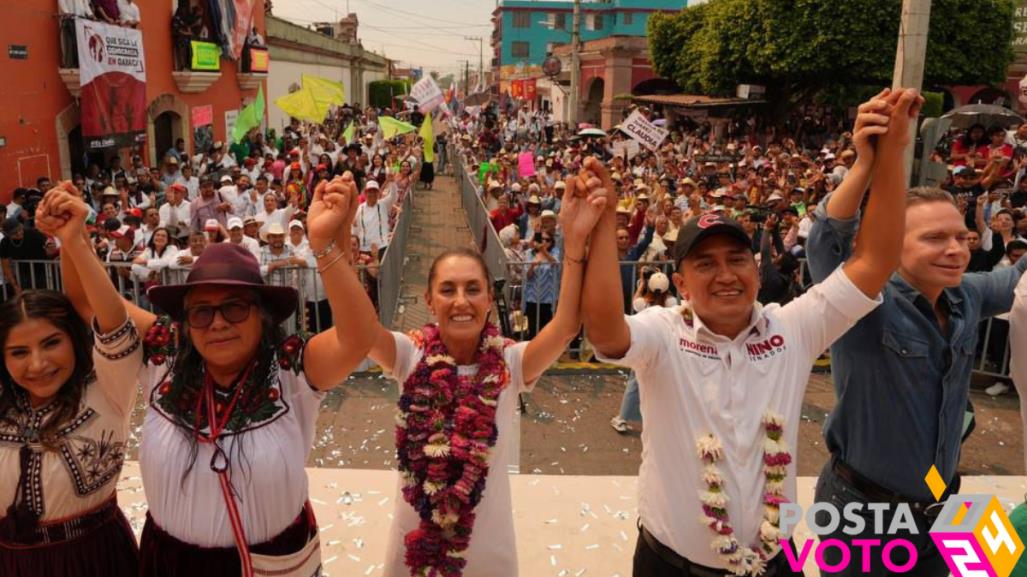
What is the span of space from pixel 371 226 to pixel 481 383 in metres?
7.41

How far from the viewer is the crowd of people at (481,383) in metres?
2.13

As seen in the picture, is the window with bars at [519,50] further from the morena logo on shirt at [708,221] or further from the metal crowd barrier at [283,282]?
the morena logo on shirt at [708,221]

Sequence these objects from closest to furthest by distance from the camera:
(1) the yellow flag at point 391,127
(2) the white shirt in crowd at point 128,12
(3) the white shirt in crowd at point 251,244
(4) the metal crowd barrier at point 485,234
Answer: (3) the white shirt in crowd at point 251,244 → (4) the metal crowd barrier at point 485,234 → (2) the white shirt in crowd at point 128,12 → (1) the yellow flag at point 391,127

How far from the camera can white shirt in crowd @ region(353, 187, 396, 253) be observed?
9.31 m

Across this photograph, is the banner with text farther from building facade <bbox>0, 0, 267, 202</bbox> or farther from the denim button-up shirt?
the denim button-up shirt

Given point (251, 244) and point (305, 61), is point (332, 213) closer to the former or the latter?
point (251, 244)

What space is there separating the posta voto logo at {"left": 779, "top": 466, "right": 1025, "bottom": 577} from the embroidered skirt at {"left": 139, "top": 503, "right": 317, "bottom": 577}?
1602 mm

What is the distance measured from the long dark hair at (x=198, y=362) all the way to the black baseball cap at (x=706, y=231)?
1.26m

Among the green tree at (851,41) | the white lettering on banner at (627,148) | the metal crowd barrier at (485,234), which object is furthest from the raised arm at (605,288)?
the green tree at (851,41)

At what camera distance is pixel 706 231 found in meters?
2.18

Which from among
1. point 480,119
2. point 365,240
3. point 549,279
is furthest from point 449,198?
point 480,119

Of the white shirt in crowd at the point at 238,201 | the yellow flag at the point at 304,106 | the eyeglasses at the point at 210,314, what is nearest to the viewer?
the eyeglasses at the point at 210,314

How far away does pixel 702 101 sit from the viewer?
97.3 feet

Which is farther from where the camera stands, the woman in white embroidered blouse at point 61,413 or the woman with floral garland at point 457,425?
the woman with floral garland at point 457,425
